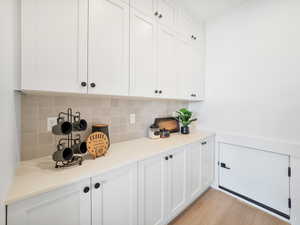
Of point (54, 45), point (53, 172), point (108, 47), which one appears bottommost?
point (53, 172)

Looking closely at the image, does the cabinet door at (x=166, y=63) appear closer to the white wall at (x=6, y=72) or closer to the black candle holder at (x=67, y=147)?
the black candle holder at (x=67, y=147)

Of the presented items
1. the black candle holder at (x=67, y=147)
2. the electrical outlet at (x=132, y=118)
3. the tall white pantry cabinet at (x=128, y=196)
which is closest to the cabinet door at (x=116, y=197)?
the tall white pantry cabinet at (x=128, y=196)

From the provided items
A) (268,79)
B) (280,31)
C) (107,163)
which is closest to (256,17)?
(280,31)

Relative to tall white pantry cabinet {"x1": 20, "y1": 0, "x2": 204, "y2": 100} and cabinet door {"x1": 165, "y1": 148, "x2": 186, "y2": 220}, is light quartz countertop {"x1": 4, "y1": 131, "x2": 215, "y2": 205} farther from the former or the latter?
tall white pantry cabinet {"x1": 20, "y1": 0, "x2": 204, "y2": 100}

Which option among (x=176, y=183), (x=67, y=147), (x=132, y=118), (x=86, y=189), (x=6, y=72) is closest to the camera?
Answer: (x=6, y=72)

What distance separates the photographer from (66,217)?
2.51ft

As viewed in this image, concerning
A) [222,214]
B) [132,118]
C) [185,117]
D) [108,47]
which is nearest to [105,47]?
[108,47]

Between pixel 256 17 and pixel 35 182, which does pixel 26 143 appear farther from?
pixel 256 17

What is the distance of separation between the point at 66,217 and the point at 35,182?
0.84ft

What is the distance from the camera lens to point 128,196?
105 centimetres

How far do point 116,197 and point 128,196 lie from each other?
11cm

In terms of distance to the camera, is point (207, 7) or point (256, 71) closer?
point (256, 71)

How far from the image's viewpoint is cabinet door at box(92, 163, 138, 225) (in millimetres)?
880

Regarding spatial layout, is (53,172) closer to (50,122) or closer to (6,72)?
(50,122)
